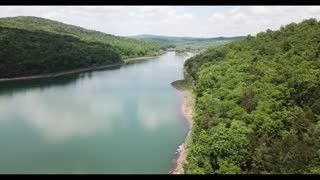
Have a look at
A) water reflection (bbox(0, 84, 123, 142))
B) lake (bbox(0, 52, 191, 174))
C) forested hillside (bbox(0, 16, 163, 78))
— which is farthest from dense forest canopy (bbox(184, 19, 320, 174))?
forested hillside (bbox(0, 16, 163, 78))

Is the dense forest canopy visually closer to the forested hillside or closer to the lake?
the lake

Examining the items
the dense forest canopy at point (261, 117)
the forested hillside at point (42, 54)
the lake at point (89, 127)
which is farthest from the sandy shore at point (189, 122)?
the forested hillside at point (42, 54)

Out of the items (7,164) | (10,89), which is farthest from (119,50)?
(7,164)

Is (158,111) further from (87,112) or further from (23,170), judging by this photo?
(23,170)

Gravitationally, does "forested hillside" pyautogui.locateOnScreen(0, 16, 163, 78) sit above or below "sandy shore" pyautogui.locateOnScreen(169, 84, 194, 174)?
above

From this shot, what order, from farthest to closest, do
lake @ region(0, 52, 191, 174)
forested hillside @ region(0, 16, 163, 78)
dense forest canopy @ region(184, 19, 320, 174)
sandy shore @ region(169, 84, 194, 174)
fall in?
forested hillside @ region(0, 16, 163, 78) < lake @ region(0, 52, 191, 174) < sandy shore @ region(169, 84, 194, 174) < dense forest canopy @ region(184, 19, 320, 174)

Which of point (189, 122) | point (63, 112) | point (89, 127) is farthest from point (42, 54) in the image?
point (189, 122)
